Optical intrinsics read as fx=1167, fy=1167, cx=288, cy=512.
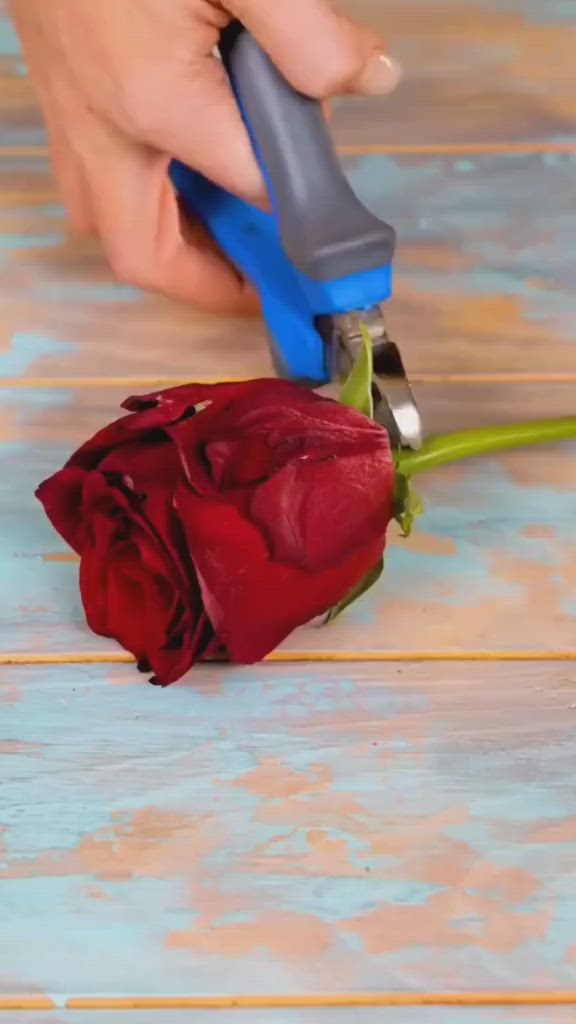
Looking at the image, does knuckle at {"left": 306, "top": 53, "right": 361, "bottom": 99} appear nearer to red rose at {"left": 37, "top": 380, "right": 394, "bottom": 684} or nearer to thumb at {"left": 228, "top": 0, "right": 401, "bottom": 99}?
thumb at {"left": 228, "top": 0, "right": 401, "bottom": 99}

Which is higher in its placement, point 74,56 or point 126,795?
point 74,56

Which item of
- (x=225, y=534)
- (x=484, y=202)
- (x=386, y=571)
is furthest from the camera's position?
(x=484, y=202)

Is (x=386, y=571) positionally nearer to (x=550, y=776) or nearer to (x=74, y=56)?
(x=550, y=776)

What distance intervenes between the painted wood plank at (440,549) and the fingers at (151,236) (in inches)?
2.7

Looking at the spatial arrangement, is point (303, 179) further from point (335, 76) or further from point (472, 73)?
point (472, 73)

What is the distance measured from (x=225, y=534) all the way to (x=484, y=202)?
35cm

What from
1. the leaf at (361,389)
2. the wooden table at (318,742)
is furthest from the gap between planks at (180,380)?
the leaf at (361,389)

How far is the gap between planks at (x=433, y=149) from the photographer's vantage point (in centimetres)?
69

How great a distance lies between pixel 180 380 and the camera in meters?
0.57

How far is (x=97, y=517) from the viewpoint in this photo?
1.36 feet

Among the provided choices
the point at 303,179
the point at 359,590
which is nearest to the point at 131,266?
the point at 303,179


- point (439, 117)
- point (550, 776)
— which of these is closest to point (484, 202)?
point (439, 117)

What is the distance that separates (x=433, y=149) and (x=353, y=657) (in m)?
0.35

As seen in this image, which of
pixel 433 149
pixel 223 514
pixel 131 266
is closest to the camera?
pixel 223 514
